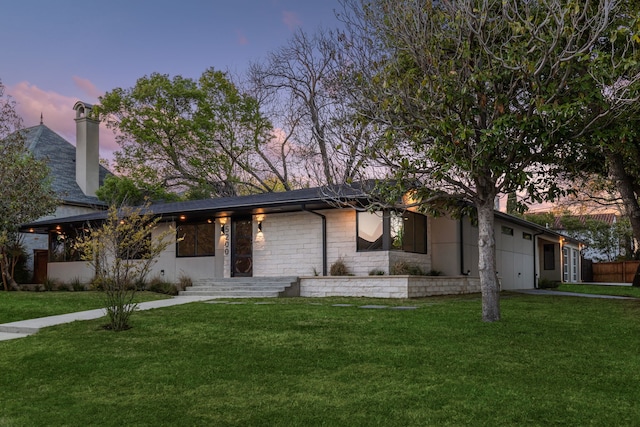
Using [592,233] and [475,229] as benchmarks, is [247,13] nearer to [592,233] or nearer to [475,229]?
[475,229]

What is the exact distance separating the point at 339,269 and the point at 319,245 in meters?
1.20

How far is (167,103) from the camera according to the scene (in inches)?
1168

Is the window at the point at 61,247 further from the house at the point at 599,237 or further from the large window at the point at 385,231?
the house at the point at 599,237

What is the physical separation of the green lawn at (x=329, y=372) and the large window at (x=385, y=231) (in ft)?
21.3

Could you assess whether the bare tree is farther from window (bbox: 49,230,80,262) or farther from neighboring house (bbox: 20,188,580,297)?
window (bbox: 49,230,80,262)

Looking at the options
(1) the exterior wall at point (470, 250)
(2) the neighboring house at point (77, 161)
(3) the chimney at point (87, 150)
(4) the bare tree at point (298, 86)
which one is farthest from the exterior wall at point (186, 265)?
(3) the chimney at point (87, 150)

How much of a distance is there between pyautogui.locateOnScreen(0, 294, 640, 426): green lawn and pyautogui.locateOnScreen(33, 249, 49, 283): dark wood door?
17795 mm

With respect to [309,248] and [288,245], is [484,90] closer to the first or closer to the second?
[309,248]

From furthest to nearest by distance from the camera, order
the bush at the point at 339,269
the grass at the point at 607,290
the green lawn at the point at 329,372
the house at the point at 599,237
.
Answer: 1. the house at the point at 599,237
2. the grass at the point at 607,290
3. the bush at the point at 339,269
4. the green lawn at the point at 329,372

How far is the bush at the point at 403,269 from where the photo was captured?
51.1 feet

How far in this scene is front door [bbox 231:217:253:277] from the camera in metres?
18.7

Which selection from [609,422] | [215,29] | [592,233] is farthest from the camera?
[592,233]

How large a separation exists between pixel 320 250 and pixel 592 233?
2716cm

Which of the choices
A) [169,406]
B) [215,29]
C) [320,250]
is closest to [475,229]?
[320,250]
